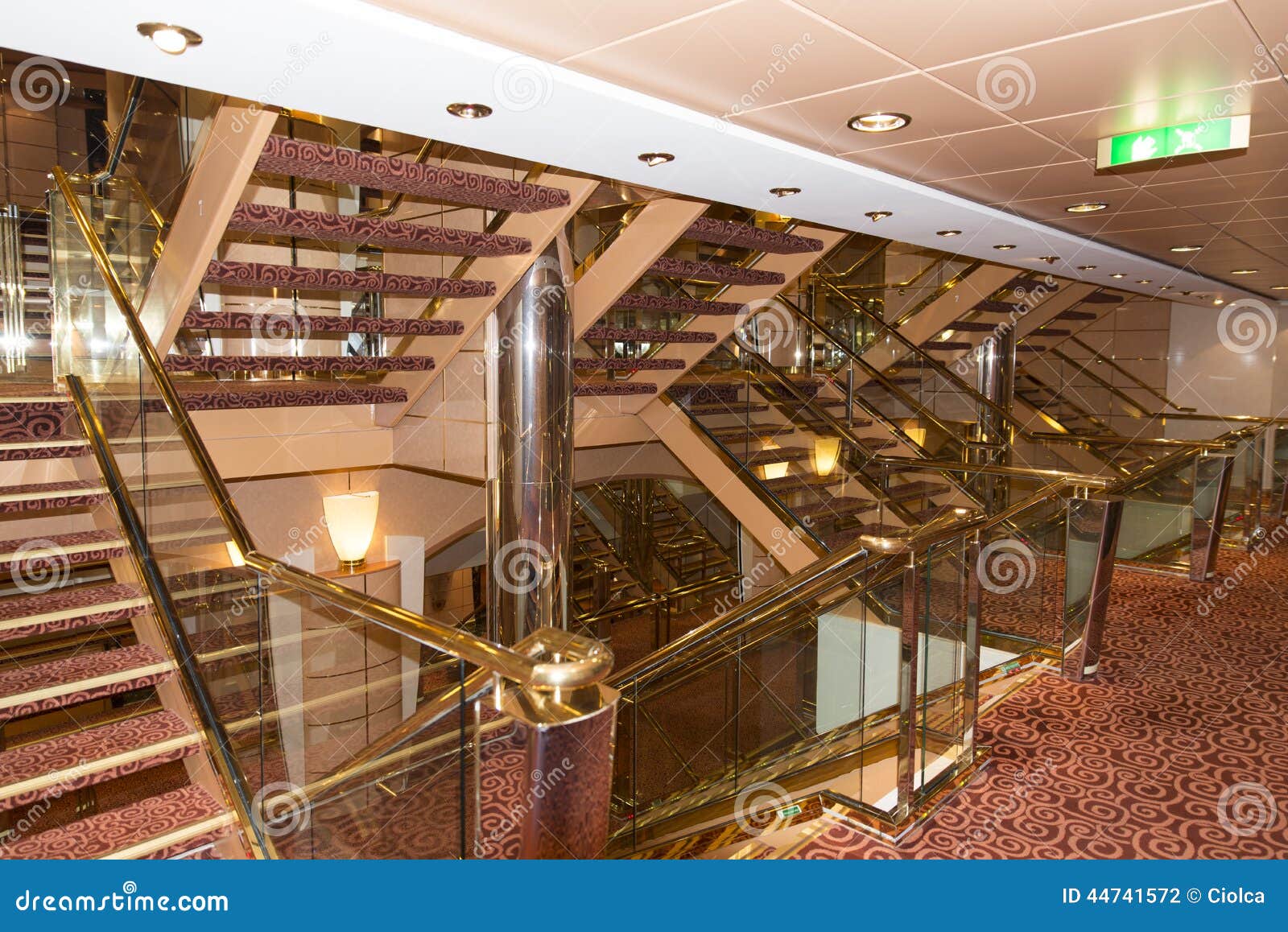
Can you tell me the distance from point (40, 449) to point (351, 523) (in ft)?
7.67

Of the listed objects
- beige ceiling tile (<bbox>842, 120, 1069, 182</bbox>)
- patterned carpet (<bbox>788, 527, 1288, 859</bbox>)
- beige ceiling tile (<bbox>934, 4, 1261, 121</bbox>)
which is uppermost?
beige ceiling tile (<bbox>842, 120, 1069, 182</bbox>)

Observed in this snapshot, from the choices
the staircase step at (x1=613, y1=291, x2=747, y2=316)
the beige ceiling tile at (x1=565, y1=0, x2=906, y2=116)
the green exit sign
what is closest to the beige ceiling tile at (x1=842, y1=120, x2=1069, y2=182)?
the green exit sign

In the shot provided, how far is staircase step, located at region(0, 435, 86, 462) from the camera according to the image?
154 inches

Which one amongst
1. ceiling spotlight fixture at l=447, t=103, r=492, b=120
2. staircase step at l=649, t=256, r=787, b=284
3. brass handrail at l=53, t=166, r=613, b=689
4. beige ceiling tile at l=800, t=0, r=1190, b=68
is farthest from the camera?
staircase step at l=649, t=256, r=787, b=284

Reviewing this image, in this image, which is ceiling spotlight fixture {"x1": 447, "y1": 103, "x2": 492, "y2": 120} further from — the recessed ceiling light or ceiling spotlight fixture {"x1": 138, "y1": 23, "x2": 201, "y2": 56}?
the recessed ceiling light

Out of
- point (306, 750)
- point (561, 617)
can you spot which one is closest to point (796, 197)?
point (561, 617)

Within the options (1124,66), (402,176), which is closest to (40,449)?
(402,176)

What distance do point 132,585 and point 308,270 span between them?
1.63 m

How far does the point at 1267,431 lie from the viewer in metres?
7.99

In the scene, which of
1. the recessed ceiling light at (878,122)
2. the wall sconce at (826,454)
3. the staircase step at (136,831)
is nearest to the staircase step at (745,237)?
the recessed ceiling light at (878,122)

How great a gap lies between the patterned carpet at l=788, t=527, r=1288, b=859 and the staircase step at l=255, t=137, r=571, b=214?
10.1ft

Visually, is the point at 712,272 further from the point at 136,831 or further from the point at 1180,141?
the point at 136,831

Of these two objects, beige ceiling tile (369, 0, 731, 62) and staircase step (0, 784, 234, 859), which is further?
staircase step (0, 784, 234, 859)

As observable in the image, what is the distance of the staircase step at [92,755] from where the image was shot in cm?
292
